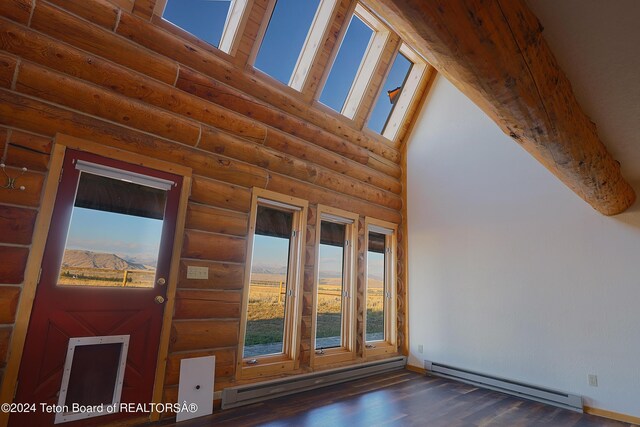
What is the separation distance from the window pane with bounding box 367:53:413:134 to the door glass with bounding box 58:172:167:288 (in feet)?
12.4

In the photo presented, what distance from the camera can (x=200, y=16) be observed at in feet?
11.9

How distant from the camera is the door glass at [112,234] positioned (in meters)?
2.85

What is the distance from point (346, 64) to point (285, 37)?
1.14m

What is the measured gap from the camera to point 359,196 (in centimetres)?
526

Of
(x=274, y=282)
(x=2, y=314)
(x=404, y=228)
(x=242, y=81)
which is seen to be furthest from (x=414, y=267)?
(x=2, y=314)

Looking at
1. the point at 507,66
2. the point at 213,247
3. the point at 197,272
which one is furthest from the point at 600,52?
the point at 197,272

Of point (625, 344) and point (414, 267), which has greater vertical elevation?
point (414, 267)

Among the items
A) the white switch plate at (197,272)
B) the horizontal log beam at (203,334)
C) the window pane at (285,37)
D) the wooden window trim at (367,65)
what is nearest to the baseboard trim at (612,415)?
the horizontal log beam at (203,334)

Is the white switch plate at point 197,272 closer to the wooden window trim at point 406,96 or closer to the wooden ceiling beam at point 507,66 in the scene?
the wooden ceiling beam at point 507,66

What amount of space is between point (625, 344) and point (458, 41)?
4144 mm

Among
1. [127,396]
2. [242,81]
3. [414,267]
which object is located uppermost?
[242,81]

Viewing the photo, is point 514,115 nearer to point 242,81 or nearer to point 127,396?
point 242,81

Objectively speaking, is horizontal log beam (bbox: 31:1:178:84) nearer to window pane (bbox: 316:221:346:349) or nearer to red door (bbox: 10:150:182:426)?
red door (bbox: 10:150:182:426)

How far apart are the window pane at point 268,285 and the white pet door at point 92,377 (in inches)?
51.7
